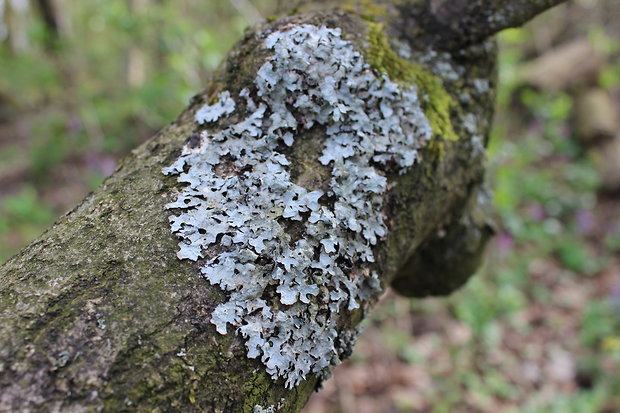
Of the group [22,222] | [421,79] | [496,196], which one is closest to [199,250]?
[421,79]

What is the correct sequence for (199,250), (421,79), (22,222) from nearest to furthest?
(199,250) < (421,79) < (22,222)

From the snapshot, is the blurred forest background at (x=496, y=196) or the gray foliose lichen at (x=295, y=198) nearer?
the gray foliose lichen at (x=295, y=198)

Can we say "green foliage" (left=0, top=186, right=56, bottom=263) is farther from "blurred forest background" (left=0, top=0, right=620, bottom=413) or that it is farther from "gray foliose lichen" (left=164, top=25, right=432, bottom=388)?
"gray foliose lichen" (left=164, top=25, right=432, bottom=388)

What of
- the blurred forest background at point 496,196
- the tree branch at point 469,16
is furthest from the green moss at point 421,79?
the blurred forest background at point 496,196

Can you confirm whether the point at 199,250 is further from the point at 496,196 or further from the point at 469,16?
the point at 496,196

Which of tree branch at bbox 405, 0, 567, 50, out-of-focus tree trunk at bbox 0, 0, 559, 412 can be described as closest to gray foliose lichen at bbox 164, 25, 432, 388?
out-of-focus tree trunk at bbox 0, 0, 559, 412

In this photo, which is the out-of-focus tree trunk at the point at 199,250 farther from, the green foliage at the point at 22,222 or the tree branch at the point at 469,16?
the green foliage at the point at 22,222

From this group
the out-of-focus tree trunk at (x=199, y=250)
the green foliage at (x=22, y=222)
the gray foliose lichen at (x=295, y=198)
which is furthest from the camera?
the green foliage at (x=22, y=222)

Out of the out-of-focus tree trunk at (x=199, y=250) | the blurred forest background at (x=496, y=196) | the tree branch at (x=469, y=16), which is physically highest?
the tree branch at (x=469, y=16)
